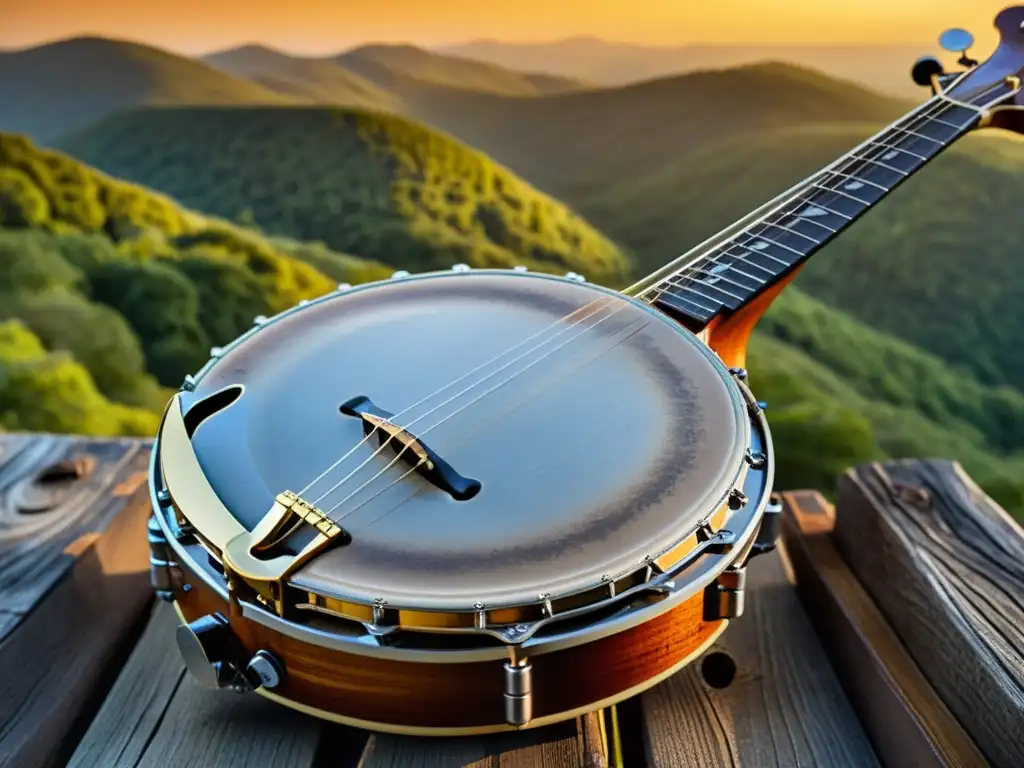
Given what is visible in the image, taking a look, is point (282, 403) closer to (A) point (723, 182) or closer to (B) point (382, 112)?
(B) point (382, 112)

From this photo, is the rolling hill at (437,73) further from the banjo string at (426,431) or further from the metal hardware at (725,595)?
the metal hardware at (725,595)

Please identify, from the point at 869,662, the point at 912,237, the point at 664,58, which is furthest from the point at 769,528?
the point at 664,58

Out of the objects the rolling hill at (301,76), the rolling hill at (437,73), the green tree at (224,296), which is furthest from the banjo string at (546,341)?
the rolling hill at (301,76)

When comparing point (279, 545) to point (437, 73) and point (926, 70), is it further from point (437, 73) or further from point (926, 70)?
point (437, 73)

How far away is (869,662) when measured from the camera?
3.65 feet

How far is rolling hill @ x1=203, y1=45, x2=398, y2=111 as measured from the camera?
2729mm

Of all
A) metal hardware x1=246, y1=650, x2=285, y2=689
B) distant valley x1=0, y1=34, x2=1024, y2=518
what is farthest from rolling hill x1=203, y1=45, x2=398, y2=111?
metal hardware x1=246, y1=650, x2=285, y2=689

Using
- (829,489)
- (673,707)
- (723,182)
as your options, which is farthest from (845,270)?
(673,707)

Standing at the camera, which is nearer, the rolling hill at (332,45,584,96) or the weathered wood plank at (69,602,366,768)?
the weathered wood plank at (69,602,366,768)

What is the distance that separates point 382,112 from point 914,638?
2.19 m

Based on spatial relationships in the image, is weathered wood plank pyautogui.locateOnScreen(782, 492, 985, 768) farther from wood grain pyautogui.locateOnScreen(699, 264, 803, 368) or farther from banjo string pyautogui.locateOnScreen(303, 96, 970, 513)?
banjo string pyautogui.locateOnScreen(303, 96, 970, 513)

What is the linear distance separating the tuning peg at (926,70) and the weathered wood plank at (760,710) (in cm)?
111

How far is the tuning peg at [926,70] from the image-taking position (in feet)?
5.59

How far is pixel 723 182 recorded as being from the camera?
279 cm
